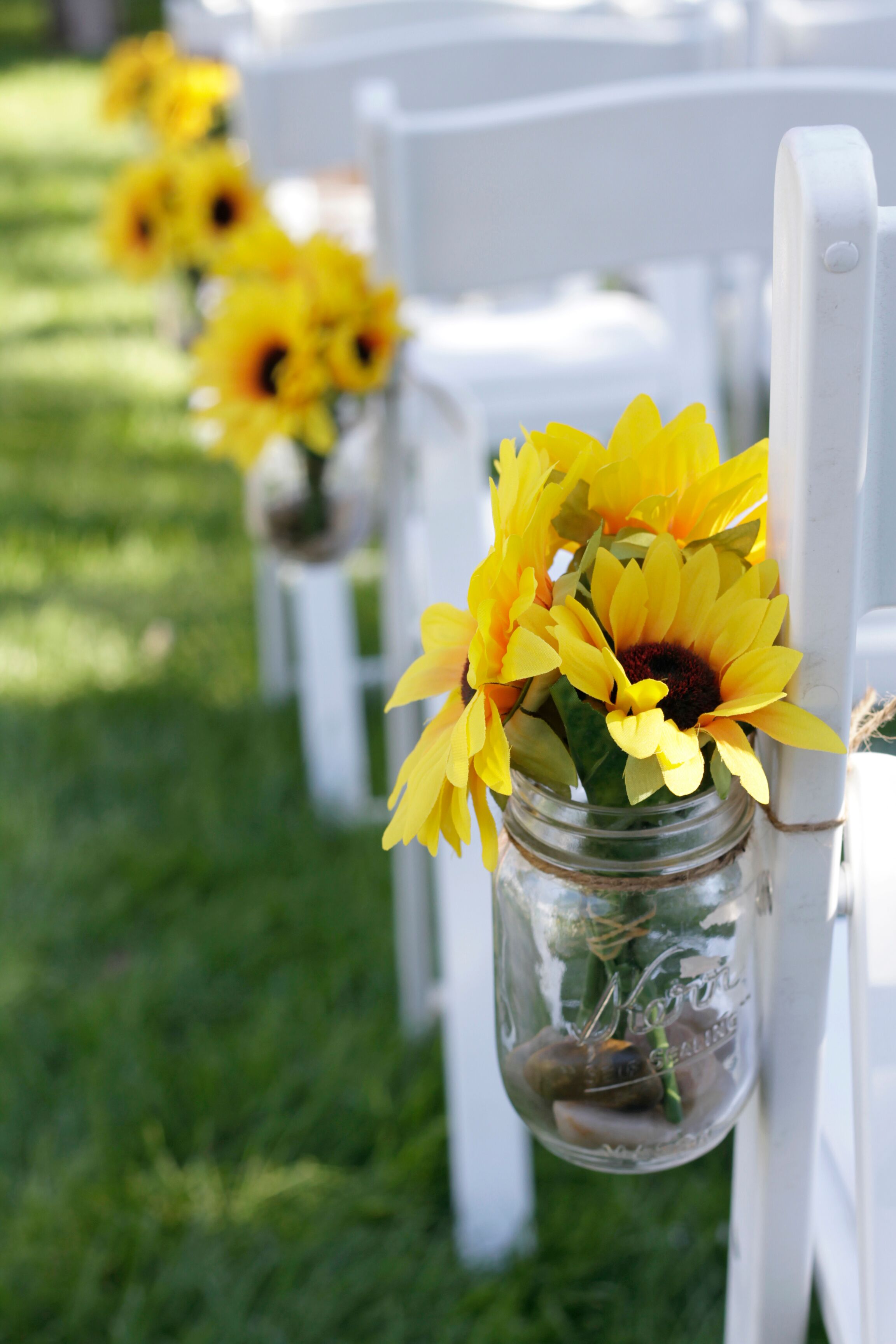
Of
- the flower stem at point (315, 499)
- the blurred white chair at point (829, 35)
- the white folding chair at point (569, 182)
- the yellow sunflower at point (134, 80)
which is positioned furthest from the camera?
the yellow sunflower at point (134, 80)

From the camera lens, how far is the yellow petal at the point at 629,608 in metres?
0.47

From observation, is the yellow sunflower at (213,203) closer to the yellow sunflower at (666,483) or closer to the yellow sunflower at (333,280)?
the yellow sunflower at (333,280)

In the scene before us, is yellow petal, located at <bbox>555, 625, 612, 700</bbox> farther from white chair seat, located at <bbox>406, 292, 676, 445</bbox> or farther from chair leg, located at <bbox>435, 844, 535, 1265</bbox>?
white chair seat, located at <bbox>406, 292, 676, 445</bbox>

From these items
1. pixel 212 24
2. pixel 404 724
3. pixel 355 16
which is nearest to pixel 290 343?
pixel 404 724

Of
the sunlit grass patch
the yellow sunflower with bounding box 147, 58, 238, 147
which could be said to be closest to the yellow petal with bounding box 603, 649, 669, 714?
the sunlit grass patch

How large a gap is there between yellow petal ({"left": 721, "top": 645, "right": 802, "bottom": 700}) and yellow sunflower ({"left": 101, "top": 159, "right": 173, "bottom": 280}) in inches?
59.4

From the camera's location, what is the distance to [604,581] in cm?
47

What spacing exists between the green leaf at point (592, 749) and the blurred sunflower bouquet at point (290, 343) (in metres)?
0.67

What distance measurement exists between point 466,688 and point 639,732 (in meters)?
0.09

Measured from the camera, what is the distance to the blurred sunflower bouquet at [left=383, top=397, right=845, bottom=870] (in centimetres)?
45

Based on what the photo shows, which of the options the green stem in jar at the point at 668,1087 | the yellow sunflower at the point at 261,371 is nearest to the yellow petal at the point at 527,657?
the green stem in jar at the point at 668,1087

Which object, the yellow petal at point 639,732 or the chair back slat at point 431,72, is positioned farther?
the chair back slat at point 431,72

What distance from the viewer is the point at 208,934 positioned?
1.63 m

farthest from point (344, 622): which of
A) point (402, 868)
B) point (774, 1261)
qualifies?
point (774, 1261)
